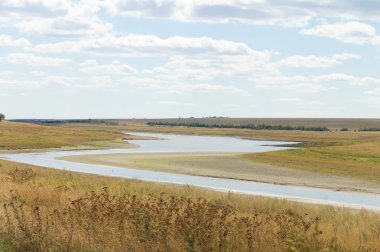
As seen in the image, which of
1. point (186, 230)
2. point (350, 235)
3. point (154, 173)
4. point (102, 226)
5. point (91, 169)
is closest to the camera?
point (186, 230)

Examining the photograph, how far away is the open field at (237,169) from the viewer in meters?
34.9

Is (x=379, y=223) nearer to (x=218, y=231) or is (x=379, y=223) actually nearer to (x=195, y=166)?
(x=218, y=231)

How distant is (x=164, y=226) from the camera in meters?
9.95

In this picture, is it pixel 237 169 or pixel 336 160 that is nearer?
pixel 237 169

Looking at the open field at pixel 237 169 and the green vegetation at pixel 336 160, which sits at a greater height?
the green vegetation at pixel 336 160

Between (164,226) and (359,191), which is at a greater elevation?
(164,226)

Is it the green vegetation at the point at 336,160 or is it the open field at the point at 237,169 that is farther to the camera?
the green vegetation at the point at 336,160

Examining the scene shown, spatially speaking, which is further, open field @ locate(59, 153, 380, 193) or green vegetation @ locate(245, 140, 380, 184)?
green vegetation @ locate(245, 140, 380, 184)

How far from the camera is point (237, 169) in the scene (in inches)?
1747

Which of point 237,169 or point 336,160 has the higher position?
point 336,160

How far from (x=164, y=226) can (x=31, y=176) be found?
51.8 ft

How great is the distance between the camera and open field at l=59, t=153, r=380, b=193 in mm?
34919

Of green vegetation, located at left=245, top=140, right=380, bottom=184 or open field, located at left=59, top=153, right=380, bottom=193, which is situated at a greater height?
green vegetation, located at left=245, top=140, right=380, bottom=184

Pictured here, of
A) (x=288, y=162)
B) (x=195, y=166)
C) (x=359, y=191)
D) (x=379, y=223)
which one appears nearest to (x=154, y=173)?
(x=195, y=166)
